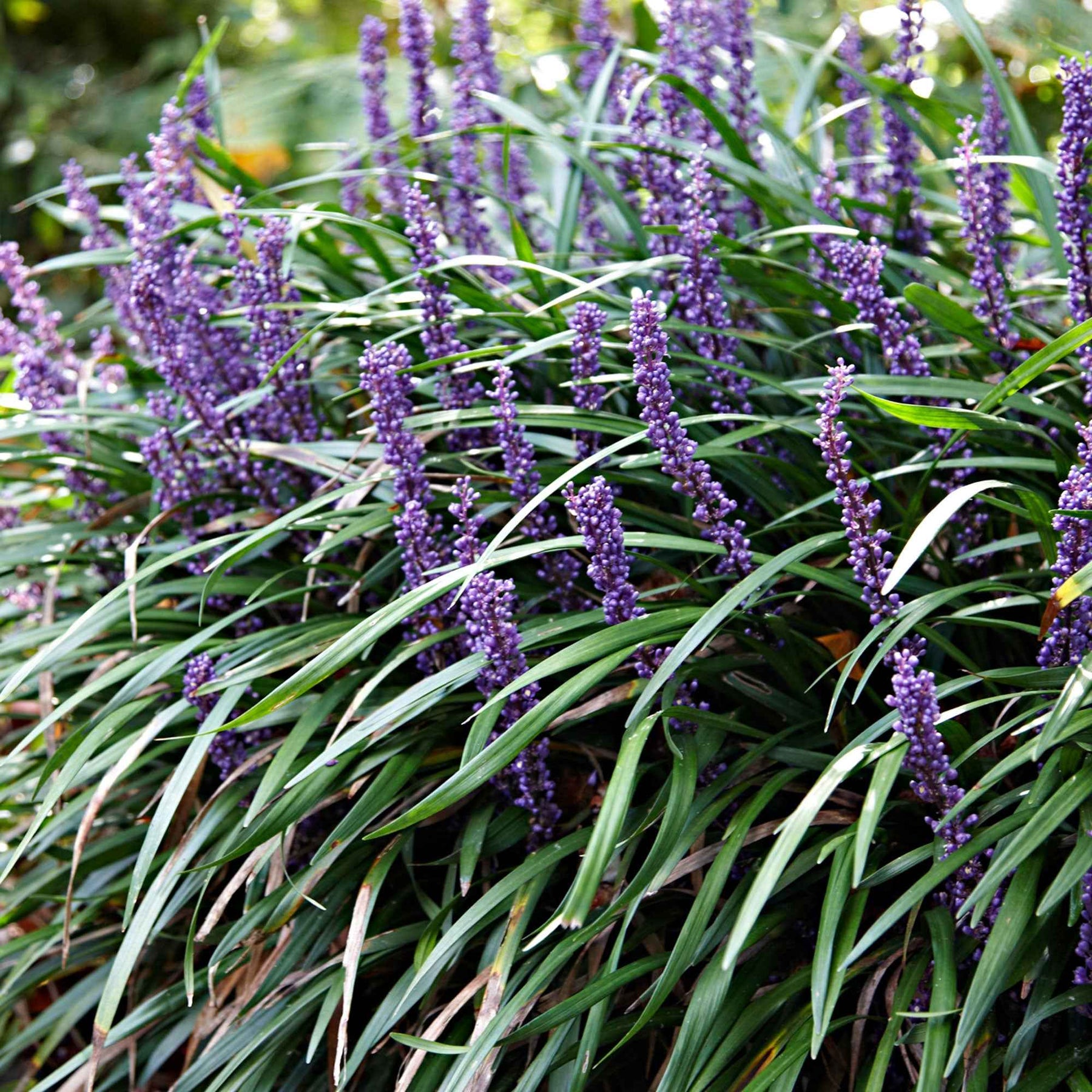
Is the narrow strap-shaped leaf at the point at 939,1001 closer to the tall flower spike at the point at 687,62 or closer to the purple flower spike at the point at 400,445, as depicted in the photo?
→ the purple flower spike at the point at 400,445

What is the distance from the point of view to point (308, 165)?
5.41 meters

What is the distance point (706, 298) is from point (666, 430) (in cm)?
44

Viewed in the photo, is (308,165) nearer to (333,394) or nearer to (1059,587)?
(333,394)

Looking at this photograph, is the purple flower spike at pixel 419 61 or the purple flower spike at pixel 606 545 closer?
the purple flower spike at pixel 606 545

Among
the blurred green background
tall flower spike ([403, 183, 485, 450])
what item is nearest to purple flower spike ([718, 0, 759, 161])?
the blurred green background

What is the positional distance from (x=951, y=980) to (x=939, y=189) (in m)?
2.54

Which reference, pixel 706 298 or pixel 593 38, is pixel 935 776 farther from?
pixel 593 38

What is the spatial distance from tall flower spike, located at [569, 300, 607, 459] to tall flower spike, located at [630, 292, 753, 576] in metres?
0.16

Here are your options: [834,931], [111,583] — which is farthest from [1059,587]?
[111,583]

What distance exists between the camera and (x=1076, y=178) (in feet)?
4.98

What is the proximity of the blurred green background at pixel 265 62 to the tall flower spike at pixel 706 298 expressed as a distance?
86 cm

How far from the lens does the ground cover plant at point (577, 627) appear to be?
1253 mm

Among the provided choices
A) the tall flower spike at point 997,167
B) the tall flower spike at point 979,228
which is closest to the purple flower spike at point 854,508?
the tall flower spike at point 979,228

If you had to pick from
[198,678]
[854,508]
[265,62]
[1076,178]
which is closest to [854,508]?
[854,508]
